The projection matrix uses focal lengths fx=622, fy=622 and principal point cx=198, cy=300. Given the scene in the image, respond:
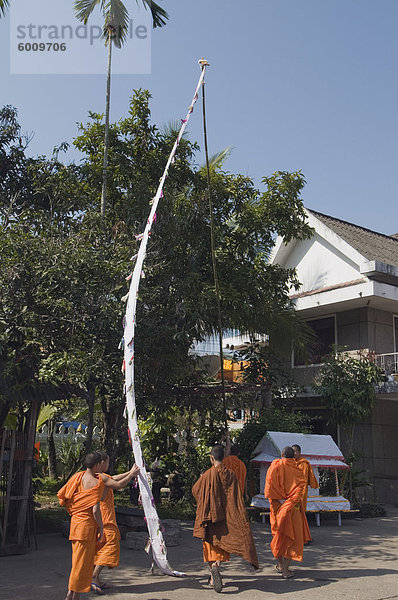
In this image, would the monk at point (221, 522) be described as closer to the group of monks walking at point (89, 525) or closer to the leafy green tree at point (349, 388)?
the group of monks walking at point (89, 525)

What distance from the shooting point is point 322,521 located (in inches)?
518

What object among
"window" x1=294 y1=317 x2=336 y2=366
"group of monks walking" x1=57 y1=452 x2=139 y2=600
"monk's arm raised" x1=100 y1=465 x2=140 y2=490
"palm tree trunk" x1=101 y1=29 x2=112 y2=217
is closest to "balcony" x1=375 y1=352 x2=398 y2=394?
"window" x1=294 y1=317 x2=336 y2=366

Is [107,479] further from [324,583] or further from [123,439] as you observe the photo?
[123,439]

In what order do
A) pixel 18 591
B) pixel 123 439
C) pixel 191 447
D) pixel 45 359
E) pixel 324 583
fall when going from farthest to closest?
pixel 191 447, pixel 123 439, pixel 45 359, pixel 324 583, pixel 18 591

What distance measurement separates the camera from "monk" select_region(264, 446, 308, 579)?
7.75 m

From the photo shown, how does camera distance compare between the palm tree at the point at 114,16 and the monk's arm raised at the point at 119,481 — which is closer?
the monk's arm raised at the point at 119,481

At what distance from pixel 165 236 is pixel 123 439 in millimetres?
5249

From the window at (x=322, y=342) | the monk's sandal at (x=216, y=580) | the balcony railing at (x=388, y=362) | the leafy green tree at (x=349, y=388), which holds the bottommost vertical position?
the monk's sandal at (x=216, y=580)

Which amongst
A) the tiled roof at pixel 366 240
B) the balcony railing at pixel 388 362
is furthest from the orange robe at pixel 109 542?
the tiled roof at pixel 366 240

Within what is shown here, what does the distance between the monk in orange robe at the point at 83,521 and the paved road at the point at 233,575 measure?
0.63 m

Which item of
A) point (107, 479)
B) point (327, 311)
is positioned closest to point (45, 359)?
point (107, 479)

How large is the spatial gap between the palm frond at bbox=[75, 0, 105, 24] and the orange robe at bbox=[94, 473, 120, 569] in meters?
10.9

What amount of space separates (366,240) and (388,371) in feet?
16.4

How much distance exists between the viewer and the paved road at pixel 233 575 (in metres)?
6.84
